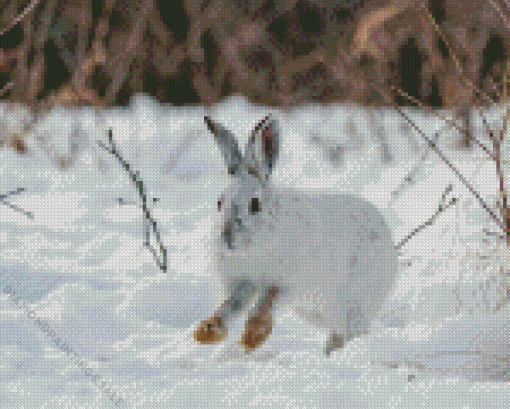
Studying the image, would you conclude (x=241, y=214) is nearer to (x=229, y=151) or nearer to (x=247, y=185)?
(x=247, y=185)

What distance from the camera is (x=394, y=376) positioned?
6.07ft

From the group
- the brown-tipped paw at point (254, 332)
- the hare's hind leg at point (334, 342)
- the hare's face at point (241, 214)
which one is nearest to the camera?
the hare's face at point (241, 214)

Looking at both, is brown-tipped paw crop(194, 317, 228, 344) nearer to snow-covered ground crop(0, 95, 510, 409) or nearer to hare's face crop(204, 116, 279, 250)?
snow-covered ground crop(0, 95, 510, 409)

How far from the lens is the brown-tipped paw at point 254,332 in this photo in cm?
208

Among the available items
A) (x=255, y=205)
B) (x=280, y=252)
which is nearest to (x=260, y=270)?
(x=280, y=252)

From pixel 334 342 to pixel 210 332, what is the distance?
0.41 metres

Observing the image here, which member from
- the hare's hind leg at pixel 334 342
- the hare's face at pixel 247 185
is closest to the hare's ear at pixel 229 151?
the hare's face at pixel 247 185

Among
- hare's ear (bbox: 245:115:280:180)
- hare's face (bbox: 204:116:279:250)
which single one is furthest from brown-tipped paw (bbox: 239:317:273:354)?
hare's ear (bbox: 245:115:280:180)

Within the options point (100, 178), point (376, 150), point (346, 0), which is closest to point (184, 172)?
point (100, 178)

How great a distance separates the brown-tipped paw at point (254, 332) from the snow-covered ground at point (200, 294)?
0.24ft

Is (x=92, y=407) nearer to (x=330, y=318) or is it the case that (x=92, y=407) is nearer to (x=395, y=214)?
(x=330, y=318)

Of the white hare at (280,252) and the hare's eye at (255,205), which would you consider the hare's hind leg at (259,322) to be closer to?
the white hare at (280,252)

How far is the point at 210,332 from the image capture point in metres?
2.04

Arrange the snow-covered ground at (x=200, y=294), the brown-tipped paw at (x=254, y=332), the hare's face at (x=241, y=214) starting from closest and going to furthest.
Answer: the snow-covered ground at (x=200, y=294), the hare's face at (x=241, y=214), the brown-tipped paw at (x=254, y=332)
